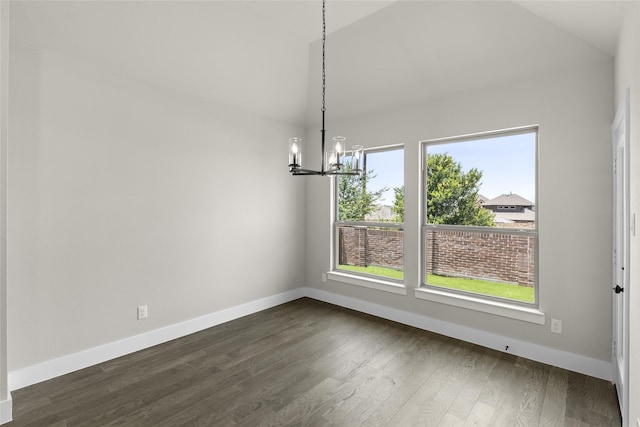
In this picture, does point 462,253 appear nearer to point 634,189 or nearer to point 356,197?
point 356,197

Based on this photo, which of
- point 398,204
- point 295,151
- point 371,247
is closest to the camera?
point 295,151

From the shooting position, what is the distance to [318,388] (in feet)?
8.61

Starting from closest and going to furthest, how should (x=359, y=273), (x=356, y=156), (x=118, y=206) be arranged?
(x=356, y=156)
(x=118, y=206)
(x=359, y=273)

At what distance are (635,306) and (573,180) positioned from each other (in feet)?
5.38

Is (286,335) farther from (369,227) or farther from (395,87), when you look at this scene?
(395,87)

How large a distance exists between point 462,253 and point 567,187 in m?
1.22

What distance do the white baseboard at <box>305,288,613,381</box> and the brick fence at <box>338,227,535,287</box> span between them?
568 millimetres

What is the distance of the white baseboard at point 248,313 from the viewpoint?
8.89 feet

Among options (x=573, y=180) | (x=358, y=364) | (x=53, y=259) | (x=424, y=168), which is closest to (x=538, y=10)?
(x=573, y=180)

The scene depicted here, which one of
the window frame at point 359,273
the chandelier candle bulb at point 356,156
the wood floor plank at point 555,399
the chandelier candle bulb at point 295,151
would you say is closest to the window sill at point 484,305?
the window frame at point 359,273

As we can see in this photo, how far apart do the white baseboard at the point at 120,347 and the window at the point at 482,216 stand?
243 centimetres

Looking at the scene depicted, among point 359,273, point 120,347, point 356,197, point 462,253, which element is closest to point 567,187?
point 462,253

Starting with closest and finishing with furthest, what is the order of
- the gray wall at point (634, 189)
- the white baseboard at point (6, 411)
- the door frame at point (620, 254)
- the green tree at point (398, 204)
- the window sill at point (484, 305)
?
the gray wall at point (634, 189)
the door frame at point (620, 254)
the white baseboard at point (6, 411)
the window sill at point (484, 305)
the green tree at point (398, 204)

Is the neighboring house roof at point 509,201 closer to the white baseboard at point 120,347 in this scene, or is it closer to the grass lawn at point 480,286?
the grass lawn at point 480,286
